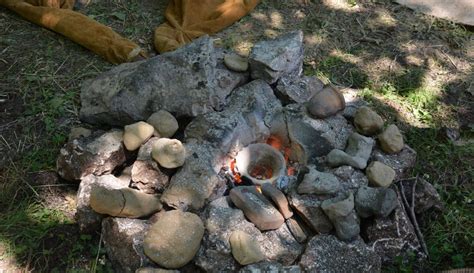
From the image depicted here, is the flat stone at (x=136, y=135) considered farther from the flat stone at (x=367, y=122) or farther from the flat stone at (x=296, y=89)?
the flat stone at (x=367, y=122)

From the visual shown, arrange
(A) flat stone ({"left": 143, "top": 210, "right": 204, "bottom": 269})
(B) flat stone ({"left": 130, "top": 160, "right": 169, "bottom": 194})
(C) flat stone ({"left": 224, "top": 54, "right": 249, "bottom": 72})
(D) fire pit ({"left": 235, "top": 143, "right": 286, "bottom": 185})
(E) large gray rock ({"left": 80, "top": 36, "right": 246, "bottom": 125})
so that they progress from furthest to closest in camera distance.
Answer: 1. (C) flat stone ({"left": 224, "top": 54, "right": 249, "bottom": 72})
2. (E) large gray rock ({"left": 80, "top": 36, "right": 246, "bottom": 125})
3. (D) fire pit ({"left": 235, "top": 143, "right": 286, "bottom": 185})
4. (B) flat stone ({"left": 130, "top": 160, "right": 169, "bottom": 194})
5. (A) flat stone ({"left": 143, "top": 210, "right": 204, "bottom": 269})

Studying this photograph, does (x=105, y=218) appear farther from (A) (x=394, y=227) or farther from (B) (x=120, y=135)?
(A) (x=394, y=227)

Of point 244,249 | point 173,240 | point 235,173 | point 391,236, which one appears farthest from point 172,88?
point 391,236

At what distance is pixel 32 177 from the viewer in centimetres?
309

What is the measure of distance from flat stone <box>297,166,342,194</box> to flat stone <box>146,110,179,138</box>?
0.83m

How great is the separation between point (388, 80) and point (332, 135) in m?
1.14

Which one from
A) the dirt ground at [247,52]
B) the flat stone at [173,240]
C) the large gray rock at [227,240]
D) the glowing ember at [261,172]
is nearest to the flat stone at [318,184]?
the large gray rock at [227,240]

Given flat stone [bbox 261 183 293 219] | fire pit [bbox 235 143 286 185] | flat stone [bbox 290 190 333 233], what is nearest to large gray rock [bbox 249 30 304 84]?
fire pit [bbox 235 143 286 185]

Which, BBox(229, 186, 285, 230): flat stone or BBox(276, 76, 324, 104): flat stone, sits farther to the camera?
BBox(276, 76, 324, 104): flat stone

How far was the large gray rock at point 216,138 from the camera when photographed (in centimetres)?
277

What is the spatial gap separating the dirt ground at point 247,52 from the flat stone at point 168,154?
0.56 meters

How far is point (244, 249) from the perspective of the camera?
8.30 ft

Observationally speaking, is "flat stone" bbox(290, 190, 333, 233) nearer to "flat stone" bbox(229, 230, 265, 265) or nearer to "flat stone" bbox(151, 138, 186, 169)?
"flat stone" bbox(229, 230, 265, 265)

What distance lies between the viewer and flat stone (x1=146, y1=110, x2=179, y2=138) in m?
3.06
